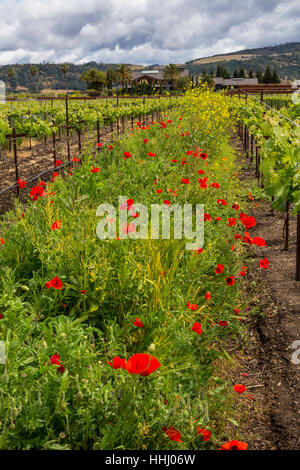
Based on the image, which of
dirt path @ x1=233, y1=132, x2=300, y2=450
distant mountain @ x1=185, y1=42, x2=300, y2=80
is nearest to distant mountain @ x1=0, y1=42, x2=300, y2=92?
distant mountain @ x1=185, y1=42, x2=300, y2=80

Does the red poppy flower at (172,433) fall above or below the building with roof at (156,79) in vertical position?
below

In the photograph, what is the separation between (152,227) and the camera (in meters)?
3.39

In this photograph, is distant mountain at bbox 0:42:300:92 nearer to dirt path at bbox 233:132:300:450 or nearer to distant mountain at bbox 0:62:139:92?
distant mountain at bbox 0:62:139:92

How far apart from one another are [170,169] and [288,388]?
3376 millimetres

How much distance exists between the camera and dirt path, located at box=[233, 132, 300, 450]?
7.55ft

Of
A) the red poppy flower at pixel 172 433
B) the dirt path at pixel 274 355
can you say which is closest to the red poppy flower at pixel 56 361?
the red poppy flower at pixel 172 433

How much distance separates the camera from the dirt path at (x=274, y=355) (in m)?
2.30

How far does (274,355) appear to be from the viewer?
115 inches

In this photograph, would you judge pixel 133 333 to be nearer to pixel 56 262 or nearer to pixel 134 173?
pixel 56 262

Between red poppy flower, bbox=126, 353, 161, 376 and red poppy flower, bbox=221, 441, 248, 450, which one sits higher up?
red poppy flower, bbox=126, 353, 161, 376

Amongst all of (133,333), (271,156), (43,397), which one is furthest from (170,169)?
(43,397)

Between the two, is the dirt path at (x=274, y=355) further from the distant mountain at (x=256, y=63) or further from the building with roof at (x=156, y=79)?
the distant mountain at (x=256, y=63)

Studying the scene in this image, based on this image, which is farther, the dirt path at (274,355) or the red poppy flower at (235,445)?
the dirt path at (274,355)

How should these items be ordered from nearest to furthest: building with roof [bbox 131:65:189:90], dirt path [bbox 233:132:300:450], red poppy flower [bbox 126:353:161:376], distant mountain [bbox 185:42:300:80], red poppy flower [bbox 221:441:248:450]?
red poppy flower [bbox 126:353:161:376] < red poppy flower [bbox 221:441:248:450] < dirt path [bbox 233:132:300:450] < building with roof [bbox 131:65:189:90] < distant mountain [bbox 185:42:300:80]
